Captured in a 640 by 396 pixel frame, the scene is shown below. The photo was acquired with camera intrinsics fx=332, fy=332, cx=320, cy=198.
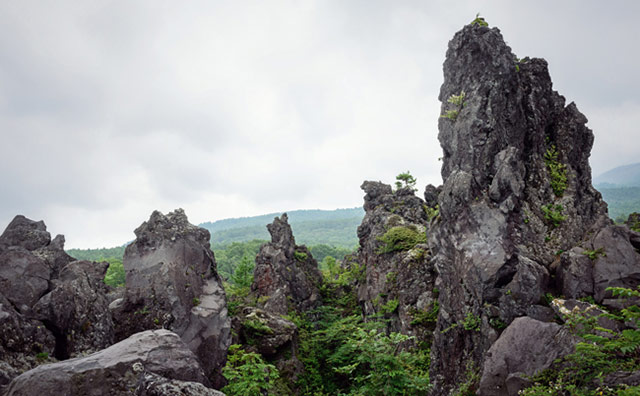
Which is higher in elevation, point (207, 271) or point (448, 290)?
point (207, 271)

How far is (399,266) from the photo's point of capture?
24922 mm

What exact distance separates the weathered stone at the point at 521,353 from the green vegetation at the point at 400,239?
13199mm

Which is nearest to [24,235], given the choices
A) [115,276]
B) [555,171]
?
[555,171]

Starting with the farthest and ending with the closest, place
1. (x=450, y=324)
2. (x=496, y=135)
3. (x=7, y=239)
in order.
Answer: (x=7, y=239)
(x=496, y=135)
(x=450, y=324)

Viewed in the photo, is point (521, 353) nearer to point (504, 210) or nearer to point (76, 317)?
point (504, 210)

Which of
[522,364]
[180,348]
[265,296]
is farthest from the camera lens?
[265,296]

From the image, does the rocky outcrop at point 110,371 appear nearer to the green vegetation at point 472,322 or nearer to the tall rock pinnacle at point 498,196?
the green vegetation at point 472,322

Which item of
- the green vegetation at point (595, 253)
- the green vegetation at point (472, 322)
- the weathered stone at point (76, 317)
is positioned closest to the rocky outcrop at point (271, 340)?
the weathered stone at point (76, 317)

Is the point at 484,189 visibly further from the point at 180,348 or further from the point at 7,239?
the point at 7,239

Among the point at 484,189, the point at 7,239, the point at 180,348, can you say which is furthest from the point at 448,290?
the point at 7,239

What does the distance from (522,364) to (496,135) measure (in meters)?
12.4

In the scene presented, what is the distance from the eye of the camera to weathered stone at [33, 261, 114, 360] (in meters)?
13.9

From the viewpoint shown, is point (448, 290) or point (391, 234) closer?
point (448, 290)

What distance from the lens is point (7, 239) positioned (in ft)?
79.9
